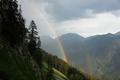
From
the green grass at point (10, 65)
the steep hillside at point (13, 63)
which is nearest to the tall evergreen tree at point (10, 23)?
the steep hillside at point (13, 63)

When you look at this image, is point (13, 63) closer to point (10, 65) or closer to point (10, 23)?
point (10, 65)

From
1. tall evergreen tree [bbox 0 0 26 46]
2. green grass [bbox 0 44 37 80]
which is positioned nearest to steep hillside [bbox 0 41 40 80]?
green grass [bbox 0 44 37 80]

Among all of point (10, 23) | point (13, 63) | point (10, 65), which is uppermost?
point (10, 23)

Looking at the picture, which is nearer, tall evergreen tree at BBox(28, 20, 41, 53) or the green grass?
the green grass

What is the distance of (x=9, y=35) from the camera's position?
95.1 meters

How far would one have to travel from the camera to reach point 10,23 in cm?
9538

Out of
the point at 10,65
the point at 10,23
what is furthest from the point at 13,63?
the point at 10,23

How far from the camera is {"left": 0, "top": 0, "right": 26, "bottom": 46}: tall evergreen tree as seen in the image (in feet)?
308

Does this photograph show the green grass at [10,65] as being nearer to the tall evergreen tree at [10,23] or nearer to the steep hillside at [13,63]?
the steep hillside at [13,63]

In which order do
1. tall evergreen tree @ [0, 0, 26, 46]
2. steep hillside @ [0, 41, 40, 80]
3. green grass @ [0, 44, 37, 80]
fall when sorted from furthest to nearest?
tall evergreen tree @ [0, 0, 26, 46], green grass @ [0, 44, 37, 80], steep hillside @ [0, 41, 40, 80]

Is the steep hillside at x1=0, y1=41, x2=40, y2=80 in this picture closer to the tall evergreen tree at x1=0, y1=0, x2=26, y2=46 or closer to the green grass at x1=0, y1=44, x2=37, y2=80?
the green grass at x1=0, y1=44, x2=37, y2=80

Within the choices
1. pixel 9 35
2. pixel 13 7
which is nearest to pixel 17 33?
pixel 9 35

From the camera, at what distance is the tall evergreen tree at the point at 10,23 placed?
308 feet

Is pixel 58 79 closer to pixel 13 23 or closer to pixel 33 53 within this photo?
pixel 33 53
